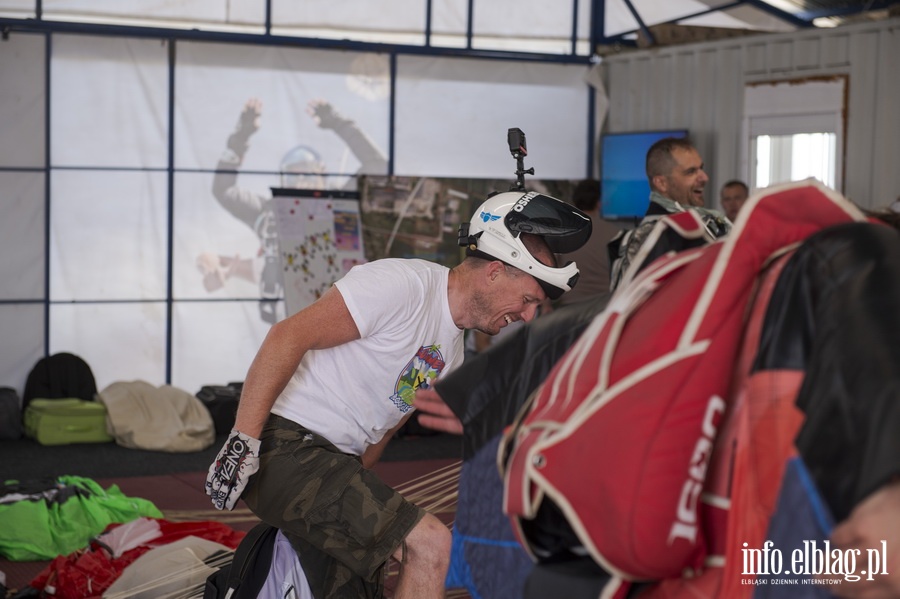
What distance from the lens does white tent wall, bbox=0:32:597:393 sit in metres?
8.97

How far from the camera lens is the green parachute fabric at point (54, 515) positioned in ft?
16.3

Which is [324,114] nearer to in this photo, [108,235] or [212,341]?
[108,235]

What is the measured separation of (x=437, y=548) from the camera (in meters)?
2.90

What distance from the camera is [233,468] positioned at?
112 inches

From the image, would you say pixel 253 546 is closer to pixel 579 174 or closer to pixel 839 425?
pixel 839 425

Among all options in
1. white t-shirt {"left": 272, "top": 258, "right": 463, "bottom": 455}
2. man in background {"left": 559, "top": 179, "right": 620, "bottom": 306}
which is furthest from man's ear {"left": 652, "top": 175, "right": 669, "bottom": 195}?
white t-shirt {"left": 272, "top": 258, "right": 463, "bottom": 455}

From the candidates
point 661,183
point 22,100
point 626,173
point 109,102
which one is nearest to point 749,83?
point 626,173

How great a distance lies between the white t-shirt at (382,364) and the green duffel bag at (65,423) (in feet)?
18.8

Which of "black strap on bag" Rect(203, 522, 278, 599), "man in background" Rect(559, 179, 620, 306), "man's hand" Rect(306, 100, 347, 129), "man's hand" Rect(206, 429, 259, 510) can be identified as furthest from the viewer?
"man's hand" Rect(306, 100, 347, 129)

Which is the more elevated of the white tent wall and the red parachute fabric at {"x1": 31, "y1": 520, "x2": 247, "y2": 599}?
the white tent wall

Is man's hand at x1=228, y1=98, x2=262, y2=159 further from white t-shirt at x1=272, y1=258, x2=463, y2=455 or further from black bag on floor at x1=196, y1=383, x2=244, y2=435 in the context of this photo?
white t-shirt at x1=272, y1=258, x2=463, y2=455

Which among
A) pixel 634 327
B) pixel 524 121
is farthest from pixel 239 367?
pixel 634 327

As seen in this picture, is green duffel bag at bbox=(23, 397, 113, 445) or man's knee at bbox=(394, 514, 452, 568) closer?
man's knee at bbox=(394, 514, 452, 568)

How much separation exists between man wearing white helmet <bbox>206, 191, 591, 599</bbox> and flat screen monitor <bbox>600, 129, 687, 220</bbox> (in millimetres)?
6944
